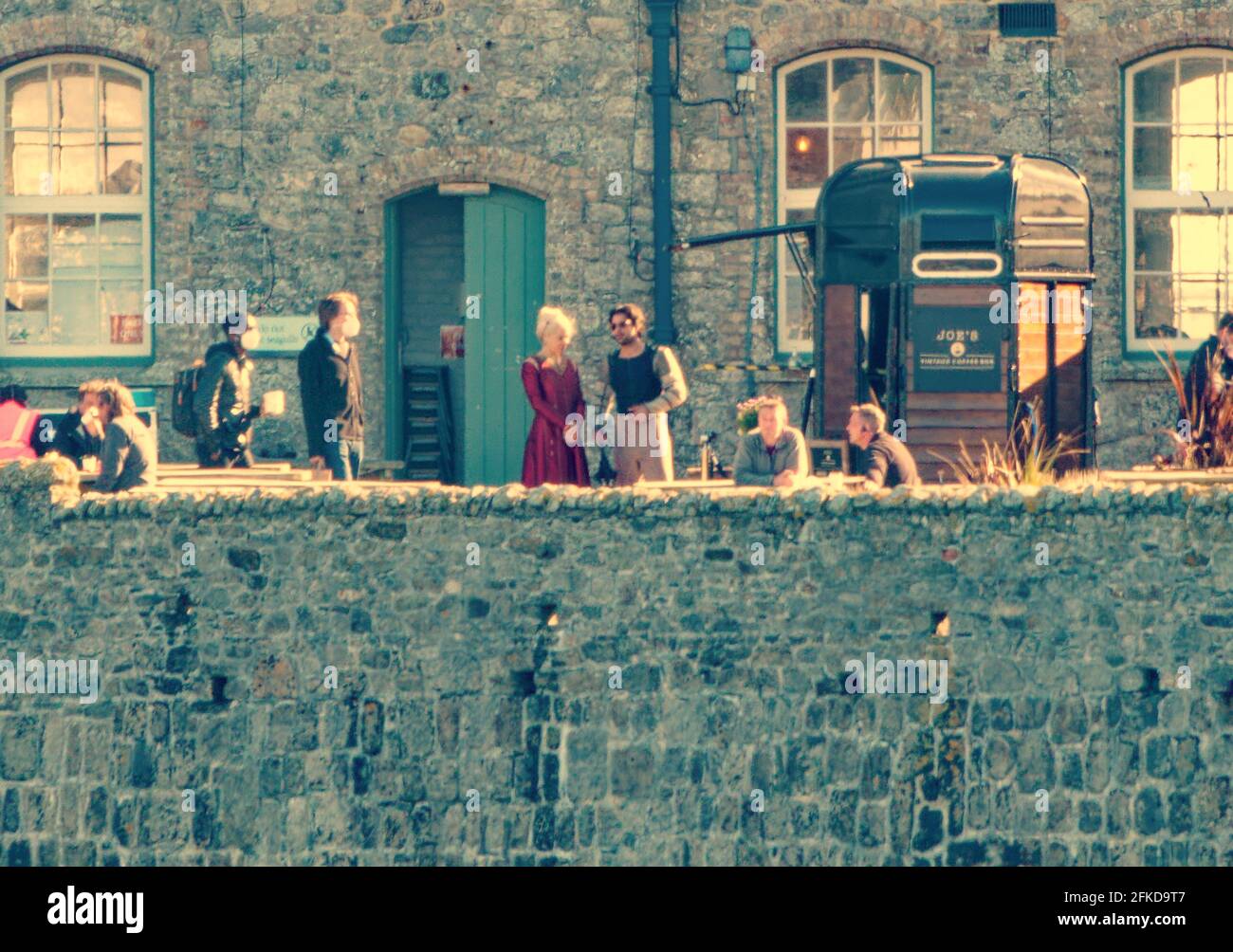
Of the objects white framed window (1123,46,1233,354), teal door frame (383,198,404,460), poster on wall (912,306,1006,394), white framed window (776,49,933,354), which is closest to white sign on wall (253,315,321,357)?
teal door frame (383,198,404,460)

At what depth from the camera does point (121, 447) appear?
1597 cm

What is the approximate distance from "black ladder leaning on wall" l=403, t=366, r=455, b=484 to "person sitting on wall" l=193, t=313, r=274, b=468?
8.04 feet

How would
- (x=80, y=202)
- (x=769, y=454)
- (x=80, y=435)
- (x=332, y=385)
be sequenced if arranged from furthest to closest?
1. (x=80, y=202)
2. (x=80, y=435)
3. (x=332, y=385)
4. (x=769, y=454)

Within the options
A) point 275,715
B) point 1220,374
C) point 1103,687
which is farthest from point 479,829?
point 1220,374

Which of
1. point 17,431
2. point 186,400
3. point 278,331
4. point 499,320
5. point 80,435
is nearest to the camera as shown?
point 80,435

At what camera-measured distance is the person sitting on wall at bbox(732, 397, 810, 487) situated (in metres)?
15.6

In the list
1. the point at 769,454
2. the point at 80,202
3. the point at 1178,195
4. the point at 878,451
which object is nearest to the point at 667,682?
the point at 769,454

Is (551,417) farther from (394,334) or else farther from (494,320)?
(394,334)

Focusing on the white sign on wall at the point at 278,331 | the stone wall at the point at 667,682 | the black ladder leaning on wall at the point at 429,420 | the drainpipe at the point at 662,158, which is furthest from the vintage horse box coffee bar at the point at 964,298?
the white sign on wall at the point at 278,331

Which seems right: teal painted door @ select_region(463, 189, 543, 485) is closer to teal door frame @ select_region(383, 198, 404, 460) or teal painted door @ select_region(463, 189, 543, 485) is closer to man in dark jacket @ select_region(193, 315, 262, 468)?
teal door frame @ select_region(383, 198, 404, 460)

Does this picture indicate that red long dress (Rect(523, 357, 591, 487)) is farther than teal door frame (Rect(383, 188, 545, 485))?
No

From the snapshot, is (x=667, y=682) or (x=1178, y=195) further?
(x=1178, y=195)

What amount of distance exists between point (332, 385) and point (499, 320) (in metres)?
3.95

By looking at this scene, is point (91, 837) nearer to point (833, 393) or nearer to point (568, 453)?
point (568, 453)
